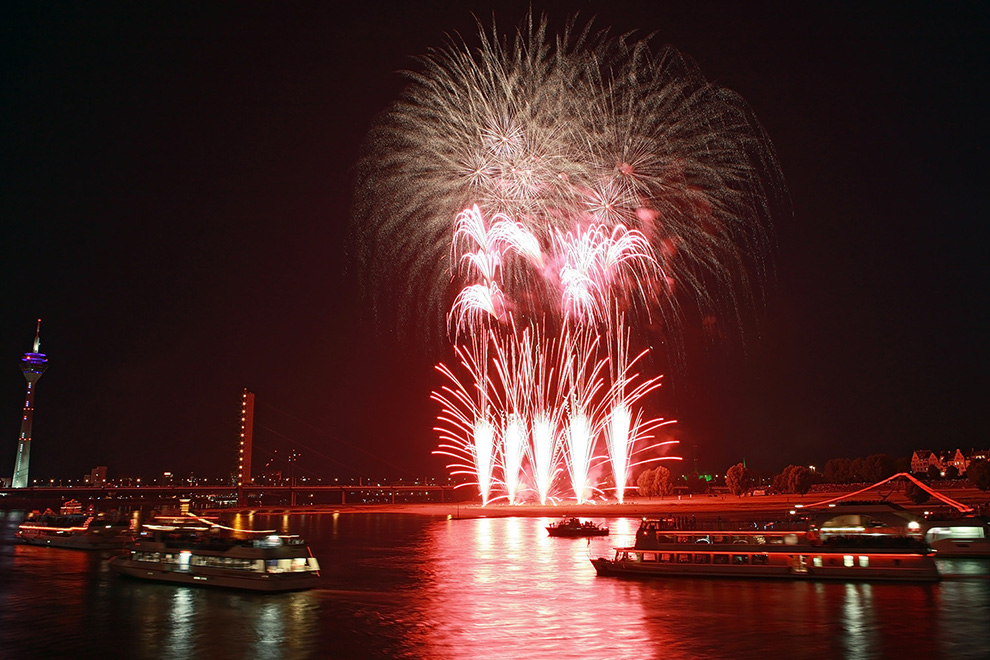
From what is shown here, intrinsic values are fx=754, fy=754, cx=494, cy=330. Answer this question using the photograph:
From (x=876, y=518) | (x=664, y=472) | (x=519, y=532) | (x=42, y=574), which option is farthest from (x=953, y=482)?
(x=42, y=574)

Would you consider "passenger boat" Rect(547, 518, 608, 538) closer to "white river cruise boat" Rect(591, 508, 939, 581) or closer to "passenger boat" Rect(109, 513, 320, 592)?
"white river cruise boat" Rect(591, 508, 939, 581)

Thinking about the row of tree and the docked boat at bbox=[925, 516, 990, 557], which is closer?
the docked boat at bbox=[925, 516, 990, 557]

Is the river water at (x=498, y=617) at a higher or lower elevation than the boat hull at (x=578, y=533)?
lower

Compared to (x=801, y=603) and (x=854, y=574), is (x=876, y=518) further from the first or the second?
(x=801, y=603)

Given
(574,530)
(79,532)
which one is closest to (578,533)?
(574,530)

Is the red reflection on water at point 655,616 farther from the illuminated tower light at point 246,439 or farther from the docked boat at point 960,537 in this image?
the illuminated tower light at point 246,439

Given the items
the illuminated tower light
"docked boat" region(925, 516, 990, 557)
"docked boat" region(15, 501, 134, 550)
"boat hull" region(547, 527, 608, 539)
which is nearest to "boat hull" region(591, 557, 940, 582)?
"docked boat" region(925, 516, 990, 557)

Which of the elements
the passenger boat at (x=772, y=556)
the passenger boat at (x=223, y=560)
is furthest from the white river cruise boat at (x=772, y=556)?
the passenger boat at (x=223, y=560)
